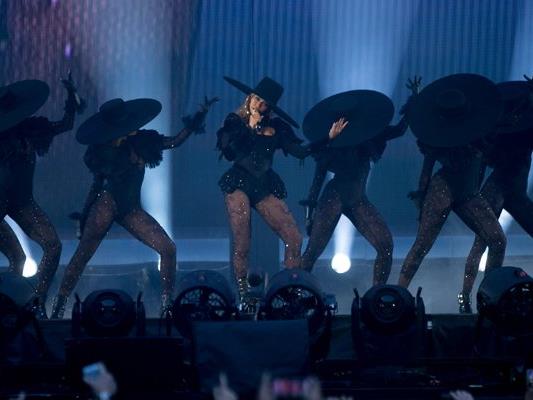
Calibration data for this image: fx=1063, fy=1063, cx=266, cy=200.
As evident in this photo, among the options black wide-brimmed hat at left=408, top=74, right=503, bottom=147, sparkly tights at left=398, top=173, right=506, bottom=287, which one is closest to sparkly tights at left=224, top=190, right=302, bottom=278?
sparkly tights at left=398, top=173, right=506, bottom=287

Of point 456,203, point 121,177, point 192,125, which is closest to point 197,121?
point 192,125

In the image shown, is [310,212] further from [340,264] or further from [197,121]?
[340,264]

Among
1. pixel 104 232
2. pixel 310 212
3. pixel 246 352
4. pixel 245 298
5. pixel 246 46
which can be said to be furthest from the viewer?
pixel 246 46

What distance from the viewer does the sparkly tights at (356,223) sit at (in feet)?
27.1

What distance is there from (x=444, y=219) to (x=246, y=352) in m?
3.00

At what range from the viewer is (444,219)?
322 inches

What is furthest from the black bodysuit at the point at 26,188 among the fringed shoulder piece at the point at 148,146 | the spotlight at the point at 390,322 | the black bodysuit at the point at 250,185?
the spotlight at the point at 390,322

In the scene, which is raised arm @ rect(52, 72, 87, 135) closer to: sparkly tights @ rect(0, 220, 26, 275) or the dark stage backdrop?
sparkly tights @ rect(0, 220, 26, 275)

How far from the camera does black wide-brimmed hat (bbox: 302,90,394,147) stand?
323 inches

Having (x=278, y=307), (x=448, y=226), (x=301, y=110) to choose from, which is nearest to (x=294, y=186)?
(x=301, y=110)

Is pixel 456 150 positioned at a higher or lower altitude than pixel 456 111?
lower

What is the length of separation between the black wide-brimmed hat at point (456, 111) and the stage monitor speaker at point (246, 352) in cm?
272

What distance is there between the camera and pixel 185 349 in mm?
6500

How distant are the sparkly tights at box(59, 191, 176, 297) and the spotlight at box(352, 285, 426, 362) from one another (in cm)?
214
